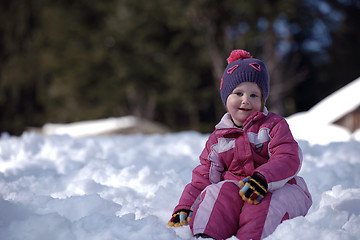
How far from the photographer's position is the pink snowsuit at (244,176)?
1.75 m

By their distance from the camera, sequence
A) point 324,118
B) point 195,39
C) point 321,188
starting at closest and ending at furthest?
point 321,188 < point 324,118 < point 195,39

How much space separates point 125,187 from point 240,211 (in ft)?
3.54

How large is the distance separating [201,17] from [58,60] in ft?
27.2

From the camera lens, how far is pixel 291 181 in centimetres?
195

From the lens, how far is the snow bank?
1781 mm

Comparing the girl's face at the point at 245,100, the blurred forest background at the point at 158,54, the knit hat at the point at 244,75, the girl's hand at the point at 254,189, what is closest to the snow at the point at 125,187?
the girl's hand at the point at 254,189

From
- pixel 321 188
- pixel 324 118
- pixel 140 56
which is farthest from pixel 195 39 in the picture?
pixel 321 188

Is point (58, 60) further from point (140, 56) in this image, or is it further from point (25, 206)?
point (25, 206)

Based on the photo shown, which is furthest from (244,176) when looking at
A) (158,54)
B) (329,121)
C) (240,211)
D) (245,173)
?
(158,54)

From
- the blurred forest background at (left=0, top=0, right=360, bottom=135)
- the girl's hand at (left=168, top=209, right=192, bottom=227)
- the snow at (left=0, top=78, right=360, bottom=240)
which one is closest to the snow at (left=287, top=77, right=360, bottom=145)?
the snow at (left=0, top=78, right=360, bottom=240)

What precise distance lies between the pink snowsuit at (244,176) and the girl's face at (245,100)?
5cm

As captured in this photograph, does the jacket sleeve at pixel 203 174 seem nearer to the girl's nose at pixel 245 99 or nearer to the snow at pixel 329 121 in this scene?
the girl's nose at pixel 245 99

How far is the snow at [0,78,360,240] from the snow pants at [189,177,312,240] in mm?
66

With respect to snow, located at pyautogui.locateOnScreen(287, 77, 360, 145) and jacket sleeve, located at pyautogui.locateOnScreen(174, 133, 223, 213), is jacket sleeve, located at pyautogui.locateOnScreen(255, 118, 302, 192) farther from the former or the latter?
snow, located at pyautogui.locateOnScreen(287, 77, 360, 145)
